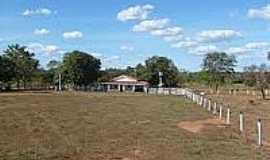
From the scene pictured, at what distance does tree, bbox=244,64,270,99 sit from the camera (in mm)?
81019

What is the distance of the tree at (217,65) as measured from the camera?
129500mm

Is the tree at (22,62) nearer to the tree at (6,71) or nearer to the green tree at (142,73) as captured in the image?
the tree at (6,71)

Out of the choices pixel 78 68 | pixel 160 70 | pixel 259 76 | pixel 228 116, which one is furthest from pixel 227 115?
pixel 78 68

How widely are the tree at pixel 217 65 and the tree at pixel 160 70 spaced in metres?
8.68

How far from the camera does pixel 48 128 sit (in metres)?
24.0

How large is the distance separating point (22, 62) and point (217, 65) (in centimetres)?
4499

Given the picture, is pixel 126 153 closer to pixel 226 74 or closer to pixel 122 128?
pixel 122 128

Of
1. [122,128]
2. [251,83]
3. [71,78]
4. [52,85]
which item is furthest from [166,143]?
[52,85]

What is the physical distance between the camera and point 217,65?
131 m

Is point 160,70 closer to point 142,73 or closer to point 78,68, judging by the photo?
point 142,73

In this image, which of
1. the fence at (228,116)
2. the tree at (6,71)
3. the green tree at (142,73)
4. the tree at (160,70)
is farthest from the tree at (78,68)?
the fence at (228,116)

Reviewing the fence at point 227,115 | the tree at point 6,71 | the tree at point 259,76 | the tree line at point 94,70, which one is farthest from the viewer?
the tree line at point 94,70

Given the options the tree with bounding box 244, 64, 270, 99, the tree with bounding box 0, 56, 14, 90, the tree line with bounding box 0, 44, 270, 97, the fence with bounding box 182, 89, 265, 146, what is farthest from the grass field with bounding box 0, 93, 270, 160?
the tree line with bounding box 0, 44, 270, 97

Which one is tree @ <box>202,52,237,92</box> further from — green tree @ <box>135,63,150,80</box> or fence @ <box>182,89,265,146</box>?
fence @ <box>182,89,265,146</box>
